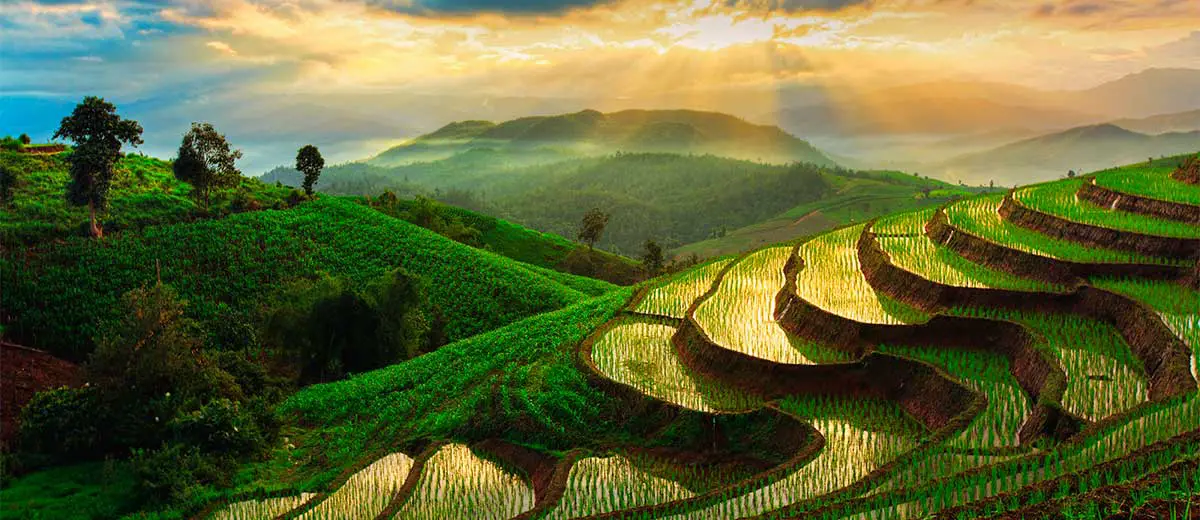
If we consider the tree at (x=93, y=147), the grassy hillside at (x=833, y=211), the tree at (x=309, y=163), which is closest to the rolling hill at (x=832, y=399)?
the tree at (x=93, y=147)

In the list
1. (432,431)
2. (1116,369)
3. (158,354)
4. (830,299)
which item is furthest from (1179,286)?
(158,354)

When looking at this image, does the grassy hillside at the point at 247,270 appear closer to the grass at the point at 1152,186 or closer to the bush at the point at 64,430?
the bush at the point at 64,430

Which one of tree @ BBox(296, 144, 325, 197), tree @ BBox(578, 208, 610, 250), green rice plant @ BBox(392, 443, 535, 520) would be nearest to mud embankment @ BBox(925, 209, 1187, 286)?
green rice plant @ BBox(392, 443, 535, 520)

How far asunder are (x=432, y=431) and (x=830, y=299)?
1026 cm

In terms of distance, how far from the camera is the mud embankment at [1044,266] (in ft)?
64.9

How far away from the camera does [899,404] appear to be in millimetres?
15797

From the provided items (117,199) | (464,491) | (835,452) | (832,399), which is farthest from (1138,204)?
(117,199)

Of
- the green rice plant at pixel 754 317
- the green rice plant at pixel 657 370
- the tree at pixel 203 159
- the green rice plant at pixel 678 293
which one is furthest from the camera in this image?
the tree at pixel 203 159

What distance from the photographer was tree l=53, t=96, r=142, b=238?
38.9 m

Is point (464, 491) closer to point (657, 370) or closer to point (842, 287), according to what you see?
point (657, 370)

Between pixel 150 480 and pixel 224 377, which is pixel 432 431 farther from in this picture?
pixel 224 377

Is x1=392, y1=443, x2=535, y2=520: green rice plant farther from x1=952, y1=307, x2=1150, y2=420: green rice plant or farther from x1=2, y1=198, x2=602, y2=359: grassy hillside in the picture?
x1=2, y1=198, x2=602, y2=359: grassy hillside

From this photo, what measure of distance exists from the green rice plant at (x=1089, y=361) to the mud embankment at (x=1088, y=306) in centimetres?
19

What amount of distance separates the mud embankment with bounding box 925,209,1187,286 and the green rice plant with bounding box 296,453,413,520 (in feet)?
50.9
